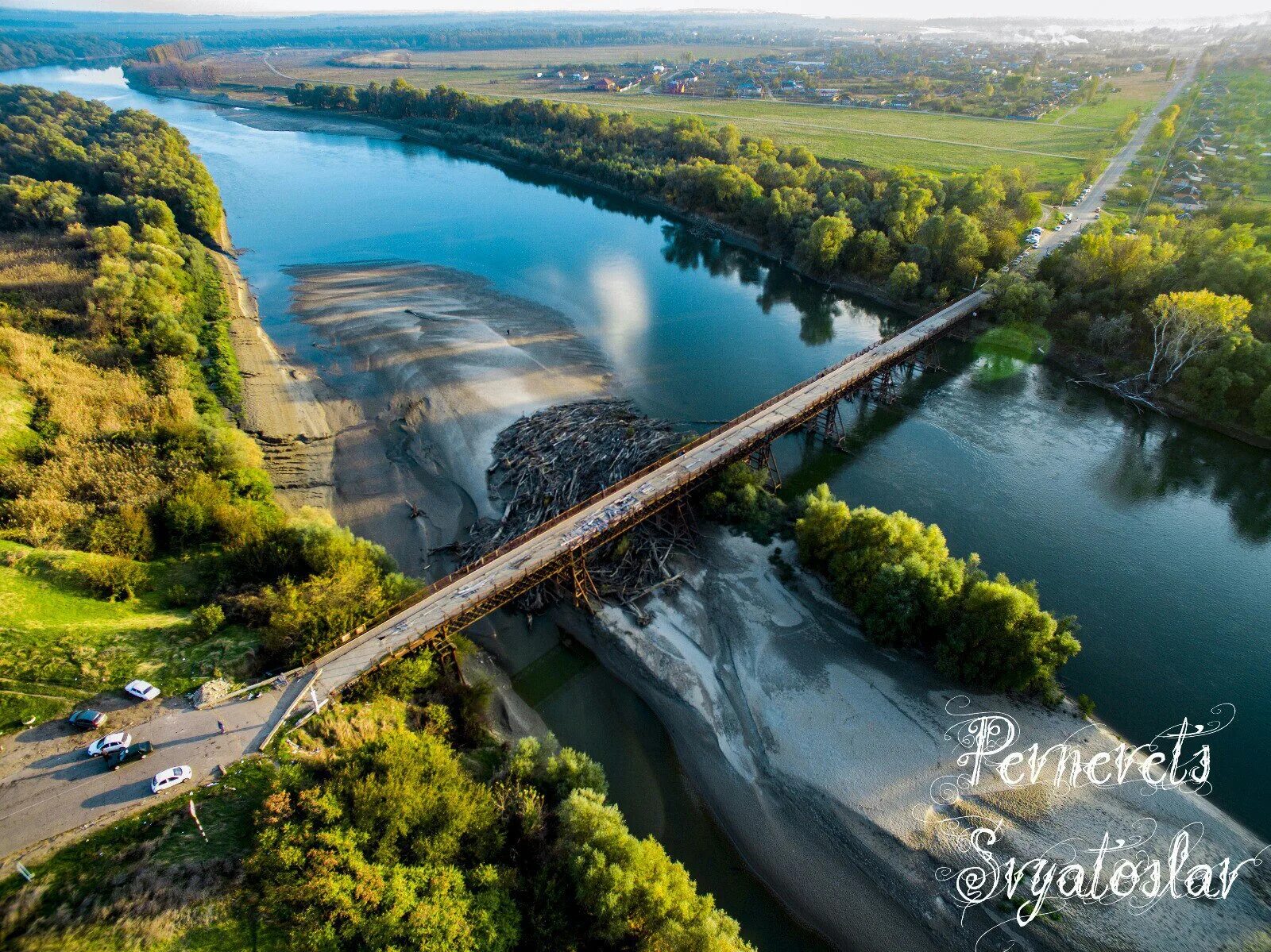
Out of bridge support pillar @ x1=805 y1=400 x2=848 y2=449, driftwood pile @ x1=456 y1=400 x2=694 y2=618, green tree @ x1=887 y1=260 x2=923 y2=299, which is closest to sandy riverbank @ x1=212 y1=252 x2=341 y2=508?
driftwood pile @ x1=456 y1=400 x2=694 y2=618

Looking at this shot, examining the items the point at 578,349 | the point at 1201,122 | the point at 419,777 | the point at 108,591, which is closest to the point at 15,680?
the point at 108,591

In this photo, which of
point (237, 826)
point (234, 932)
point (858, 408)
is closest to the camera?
point (234, 932)

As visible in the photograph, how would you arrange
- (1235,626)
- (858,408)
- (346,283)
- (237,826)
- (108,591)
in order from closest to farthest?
1. (237,826)
2. (108,591)
3. (1235,626)
4. (858,408)
5. (346,283)

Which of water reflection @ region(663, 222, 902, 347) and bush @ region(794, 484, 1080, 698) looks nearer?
bush @ region(794, 484, 1080, 698)

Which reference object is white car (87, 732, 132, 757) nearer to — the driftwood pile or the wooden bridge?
the wooden bridge

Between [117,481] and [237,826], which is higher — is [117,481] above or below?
above

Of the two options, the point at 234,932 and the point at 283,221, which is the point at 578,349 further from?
the point at 283,221

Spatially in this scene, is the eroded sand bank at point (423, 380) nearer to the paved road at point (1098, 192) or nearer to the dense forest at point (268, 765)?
the dense forest at point (268, 765)
